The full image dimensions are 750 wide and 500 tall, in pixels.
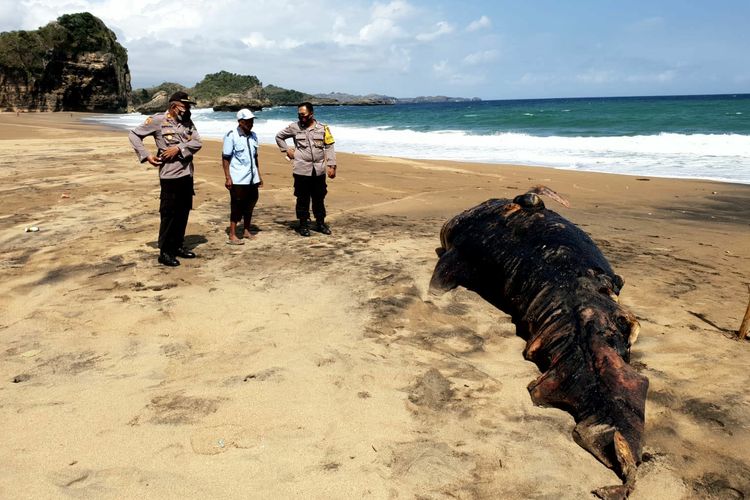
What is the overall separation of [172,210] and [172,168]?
46 centimetres

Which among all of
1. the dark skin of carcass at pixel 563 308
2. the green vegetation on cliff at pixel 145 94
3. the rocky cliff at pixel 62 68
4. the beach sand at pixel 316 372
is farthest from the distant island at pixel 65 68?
the dark skin of carcass at pixel 563 308

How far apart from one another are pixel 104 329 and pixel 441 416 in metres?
2.89

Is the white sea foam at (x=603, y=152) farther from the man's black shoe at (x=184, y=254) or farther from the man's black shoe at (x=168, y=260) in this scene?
the man's black shoe at (x=168, y=260)

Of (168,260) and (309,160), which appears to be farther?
(309,160)

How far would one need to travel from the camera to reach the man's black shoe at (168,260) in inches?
236

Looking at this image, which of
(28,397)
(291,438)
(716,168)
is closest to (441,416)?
(291,438)

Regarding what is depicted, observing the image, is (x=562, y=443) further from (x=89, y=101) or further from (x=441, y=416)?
(x=89, y=101)

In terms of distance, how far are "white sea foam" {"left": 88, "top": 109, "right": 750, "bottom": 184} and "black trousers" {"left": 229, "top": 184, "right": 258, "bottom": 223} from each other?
12.5 meters

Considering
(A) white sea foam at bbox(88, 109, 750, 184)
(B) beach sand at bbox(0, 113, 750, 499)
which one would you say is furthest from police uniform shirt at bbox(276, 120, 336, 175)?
(A) white sea foam at bbox(88, 109, 750, 184)

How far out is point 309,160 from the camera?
285 inches

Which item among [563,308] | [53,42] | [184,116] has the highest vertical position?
[53,42]

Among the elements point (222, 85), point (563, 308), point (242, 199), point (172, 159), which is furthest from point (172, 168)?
point (222, 85)

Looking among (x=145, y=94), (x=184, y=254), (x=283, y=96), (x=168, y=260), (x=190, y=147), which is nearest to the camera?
(x=190, y=147)

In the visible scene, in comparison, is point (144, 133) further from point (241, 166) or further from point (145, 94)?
point (145, 94)
